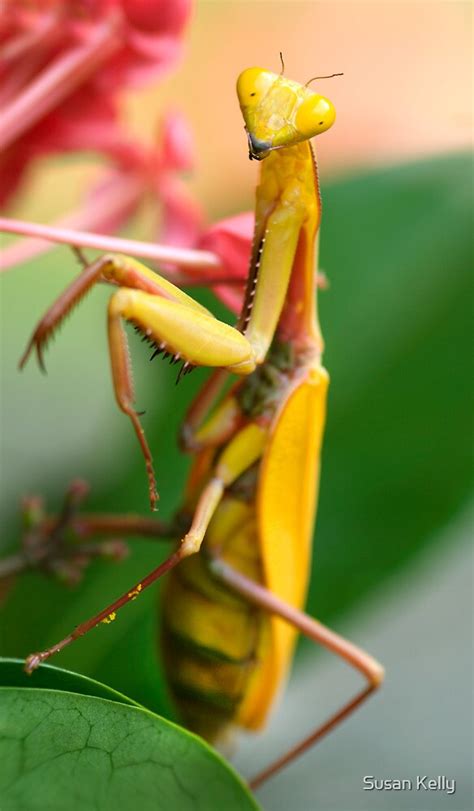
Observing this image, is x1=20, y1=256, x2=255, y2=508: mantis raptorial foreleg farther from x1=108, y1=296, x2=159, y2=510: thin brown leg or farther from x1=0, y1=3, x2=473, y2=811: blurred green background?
x1=0, y1=3, x2=473, y2=811: blurred green background

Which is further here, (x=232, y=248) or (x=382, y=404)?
(x=382, y=404)

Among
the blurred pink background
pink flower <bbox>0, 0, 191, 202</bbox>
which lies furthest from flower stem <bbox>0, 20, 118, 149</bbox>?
the blurred pink background

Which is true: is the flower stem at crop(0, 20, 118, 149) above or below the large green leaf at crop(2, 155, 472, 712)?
above

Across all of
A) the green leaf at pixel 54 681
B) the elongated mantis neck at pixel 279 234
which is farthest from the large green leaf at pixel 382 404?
the green leaf at pixel 54 681

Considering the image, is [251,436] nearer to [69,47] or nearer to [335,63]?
[69,47]

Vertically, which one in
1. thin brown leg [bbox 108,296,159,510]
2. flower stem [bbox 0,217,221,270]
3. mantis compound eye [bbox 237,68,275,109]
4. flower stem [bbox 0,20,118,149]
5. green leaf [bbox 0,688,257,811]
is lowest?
green leaf [bbox 0,688,257,811]

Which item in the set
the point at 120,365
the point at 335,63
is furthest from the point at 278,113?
the point at 335,63
